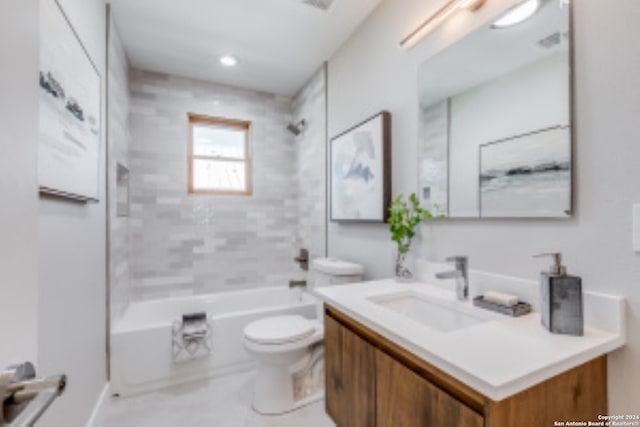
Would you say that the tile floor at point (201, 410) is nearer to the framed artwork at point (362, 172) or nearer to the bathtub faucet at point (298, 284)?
the bathtub faucet at point (298, 284)

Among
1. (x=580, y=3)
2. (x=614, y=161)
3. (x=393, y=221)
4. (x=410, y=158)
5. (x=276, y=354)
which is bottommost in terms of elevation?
(x=276, y=354)

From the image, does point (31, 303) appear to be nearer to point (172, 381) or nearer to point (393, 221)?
point (393, 221)

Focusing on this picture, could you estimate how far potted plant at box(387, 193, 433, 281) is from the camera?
5.16 ft

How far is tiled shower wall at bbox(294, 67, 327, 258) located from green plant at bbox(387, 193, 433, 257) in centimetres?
110

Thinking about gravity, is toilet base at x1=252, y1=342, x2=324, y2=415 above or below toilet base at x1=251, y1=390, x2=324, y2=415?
above

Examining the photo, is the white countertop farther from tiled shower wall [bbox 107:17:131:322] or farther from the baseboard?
tiled shower wall [bbox 107:17:131:322]

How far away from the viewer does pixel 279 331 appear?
1844 mm

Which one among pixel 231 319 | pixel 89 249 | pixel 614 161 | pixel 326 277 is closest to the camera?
pixel 614 161

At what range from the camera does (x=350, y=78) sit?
2258 millimetres

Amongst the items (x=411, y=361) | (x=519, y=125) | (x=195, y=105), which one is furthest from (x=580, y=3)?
(x=195, y=105)

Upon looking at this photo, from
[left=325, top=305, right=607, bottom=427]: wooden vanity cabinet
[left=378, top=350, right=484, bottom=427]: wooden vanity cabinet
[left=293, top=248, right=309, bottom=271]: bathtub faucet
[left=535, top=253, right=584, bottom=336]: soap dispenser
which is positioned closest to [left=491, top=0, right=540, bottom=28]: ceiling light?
[left=535, top=253, right=584, bottom=336]: soap dispenser

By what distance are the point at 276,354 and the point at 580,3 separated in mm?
2082

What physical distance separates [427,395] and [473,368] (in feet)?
0.71

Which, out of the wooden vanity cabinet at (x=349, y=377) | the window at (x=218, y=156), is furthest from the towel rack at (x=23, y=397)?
the window at (x=218, y=156)
